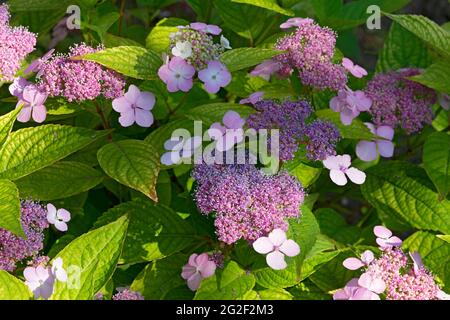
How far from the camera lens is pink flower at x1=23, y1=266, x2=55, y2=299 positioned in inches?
59.4

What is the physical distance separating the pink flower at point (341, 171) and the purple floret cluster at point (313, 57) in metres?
0.22

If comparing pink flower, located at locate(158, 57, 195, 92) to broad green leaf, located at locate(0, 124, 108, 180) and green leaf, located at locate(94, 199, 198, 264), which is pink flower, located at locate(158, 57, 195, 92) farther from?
green leaf, located at locate(94, 199, 198, 264)

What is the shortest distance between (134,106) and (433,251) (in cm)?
89

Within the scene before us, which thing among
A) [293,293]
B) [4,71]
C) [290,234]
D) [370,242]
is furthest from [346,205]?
[4,71]

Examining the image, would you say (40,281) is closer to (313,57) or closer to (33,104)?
(33,104)

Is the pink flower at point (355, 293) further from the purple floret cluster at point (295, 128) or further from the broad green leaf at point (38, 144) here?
the broad green leaf at point (38, 144)

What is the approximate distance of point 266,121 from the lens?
175cm

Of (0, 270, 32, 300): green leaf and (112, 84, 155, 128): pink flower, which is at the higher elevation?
(112, 84, 155, 128): pink flower

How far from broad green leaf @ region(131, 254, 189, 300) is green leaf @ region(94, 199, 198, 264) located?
70 millimetres

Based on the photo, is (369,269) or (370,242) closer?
Answer: (369,269)

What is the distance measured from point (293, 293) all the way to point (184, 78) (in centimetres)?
66

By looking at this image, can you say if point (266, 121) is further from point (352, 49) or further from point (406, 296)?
point (352, 49)

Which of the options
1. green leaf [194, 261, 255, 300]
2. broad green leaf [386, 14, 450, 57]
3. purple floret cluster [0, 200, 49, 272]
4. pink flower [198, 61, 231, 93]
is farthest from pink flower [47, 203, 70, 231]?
broad green leaf [386, 14, 450, 57]

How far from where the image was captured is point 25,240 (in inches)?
64.3
